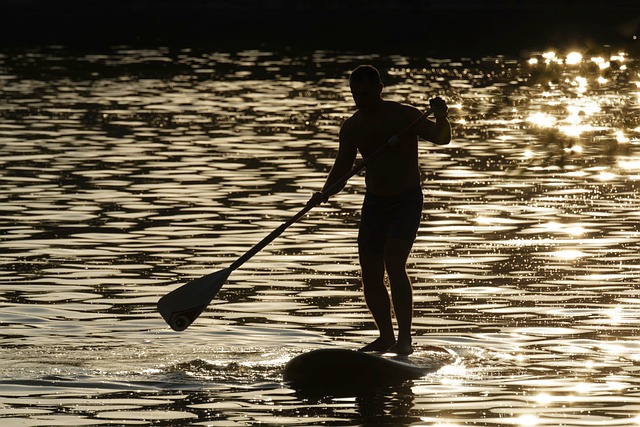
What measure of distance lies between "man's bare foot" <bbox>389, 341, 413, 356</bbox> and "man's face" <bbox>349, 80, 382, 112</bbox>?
158 cm

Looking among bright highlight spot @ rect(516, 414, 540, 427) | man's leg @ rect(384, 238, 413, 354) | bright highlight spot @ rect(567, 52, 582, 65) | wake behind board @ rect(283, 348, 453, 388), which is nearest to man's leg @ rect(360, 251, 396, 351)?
man's leg @ rect(384, 238, 413, 354)

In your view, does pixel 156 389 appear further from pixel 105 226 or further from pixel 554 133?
pixel 554 133

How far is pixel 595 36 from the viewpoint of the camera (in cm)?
6272

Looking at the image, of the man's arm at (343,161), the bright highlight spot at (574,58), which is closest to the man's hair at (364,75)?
the man's arm at (343,161)

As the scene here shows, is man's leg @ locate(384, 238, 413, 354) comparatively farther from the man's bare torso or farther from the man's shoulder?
the man's shoulder

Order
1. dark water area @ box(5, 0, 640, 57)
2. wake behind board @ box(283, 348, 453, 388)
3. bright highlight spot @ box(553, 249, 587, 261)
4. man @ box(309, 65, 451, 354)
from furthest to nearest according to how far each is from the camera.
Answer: dark water area @ box(5, 0, 640, 57) < bright highlight spot @ box(553, 249, 587, 261) < man @ box(309, 65, 451, 354) < wake behind board @ box(283, 348, 453, 388)

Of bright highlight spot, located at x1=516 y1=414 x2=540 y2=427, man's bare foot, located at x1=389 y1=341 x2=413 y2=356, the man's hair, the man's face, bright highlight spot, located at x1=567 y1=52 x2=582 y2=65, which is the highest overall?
bright highlight spot, located at x1=567 y1=52 x2=582 y2=65

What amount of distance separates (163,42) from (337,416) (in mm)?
54707

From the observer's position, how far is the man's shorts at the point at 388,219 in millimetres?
12117

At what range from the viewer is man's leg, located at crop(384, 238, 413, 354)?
12.0 meters

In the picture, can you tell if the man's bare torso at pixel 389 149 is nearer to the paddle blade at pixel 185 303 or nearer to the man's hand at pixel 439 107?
the man's hand at pixel 439 107

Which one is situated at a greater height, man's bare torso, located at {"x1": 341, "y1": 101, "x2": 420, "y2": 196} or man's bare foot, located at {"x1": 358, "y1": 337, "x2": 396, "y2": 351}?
man's bare torso, located at {"x1": 341, "y1": 101, "x2": 420, "y2": 196}

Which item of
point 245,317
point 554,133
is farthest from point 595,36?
point 245,317

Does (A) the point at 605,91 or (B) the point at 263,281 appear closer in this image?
(B) the point at 263,281
